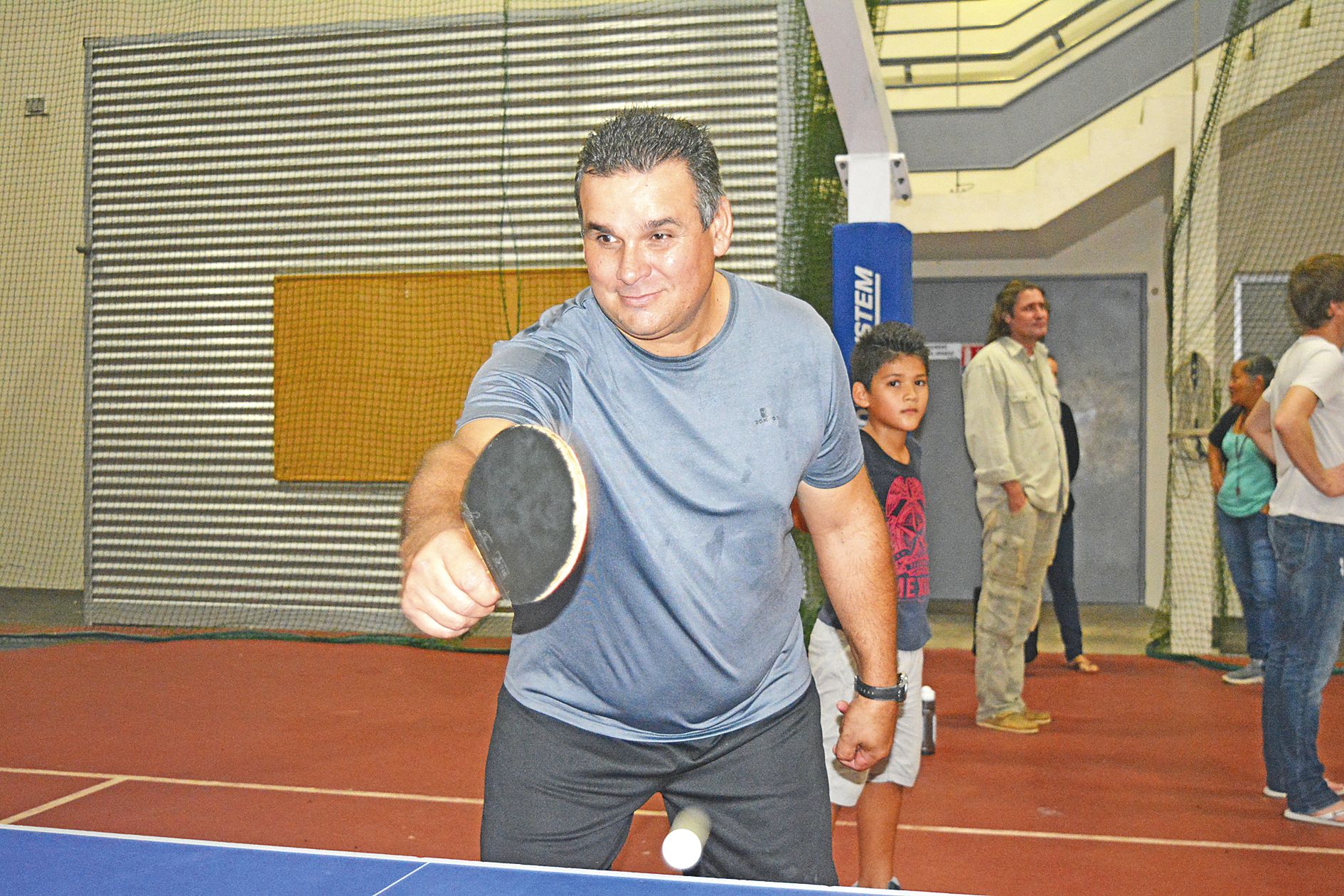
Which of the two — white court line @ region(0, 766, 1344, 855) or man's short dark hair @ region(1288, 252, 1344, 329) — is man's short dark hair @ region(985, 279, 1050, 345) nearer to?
man's short dark hair @ region(1288, 252, 1344, 329)

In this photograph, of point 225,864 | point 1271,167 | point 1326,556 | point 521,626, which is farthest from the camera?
point 1271,167

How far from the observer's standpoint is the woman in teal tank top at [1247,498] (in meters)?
5.27

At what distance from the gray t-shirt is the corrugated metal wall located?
6100 millimetres

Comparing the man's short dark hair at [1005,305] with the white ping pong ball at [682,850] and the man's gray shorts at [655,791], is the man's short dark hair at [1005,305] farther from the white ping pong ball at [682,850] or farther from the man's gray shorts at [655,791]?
the white ping pong ball at [682,850]

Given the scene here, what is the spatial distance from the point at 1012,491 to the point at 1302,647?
4.90 ft

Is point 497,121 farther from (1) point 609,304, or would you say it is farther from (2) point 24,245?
(1) point 609,304

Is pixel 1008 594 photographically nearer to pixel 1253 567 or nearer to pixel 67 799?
pixel 1253 567

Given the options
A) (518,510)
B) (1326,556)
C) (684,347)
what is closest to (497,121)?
(1326,556)

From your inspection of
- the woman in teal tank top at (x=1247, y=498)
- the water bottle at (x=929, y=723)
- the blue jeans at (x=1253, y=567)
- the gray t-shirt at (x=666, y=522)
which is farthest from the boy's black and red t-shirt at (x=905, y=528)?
the woman in teal tank top at (x=1247, y=498)

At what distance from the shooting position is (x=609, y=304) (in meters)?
1.77

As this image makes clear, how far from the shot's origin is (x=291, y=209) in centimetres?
855

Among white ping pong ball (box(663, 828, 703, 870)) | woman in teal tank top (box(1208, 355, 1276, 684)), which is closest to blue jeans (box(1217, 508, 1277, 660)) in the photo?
woman in teal tank top (box(1208, 355, 1276, 684))

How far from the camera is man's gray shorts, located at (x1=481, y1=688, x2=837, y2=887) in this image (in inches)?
72.7

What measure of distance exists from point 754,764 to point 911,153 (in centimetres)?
684
